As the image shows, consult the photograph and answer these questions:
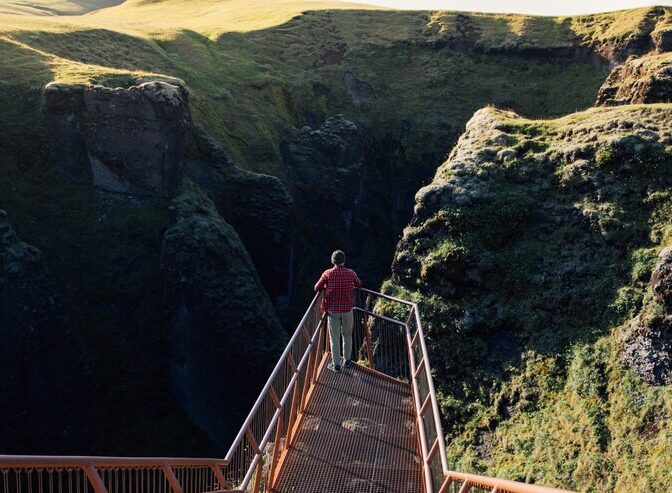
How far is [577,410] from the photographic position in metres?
14.5

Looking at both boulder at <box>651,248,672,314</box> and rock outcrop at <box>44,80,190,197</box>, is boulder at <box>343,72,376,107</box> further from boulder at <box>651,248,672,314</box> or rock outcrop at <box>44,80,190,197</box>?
boulder at <box>651,248,672,314</box>

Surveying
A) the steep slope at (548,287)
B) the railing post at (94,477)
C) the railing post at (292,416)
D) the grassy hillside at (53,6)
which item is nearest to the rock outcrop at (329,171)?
the steep slope at (548,287)

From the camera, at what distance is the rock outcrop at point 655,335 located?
46.6 ft

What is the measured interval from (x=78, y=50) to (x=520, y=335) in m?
31.5

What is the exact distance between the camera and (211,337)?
2598 cm

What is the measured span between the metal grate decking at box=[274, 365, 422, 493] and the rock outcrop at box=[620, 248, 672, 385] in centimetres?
527

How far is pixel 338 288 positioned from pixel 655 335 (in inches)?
286

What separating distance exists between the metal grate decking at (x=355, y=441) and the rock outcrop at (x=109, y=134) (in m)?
17.6

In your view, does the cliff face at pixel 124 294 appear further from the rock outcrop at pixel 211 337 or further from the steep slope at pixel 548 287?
the steep slope at pixel 548 287

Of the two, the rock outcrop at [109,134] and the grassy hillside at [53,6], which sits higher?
the grassy hillside at [53,6]

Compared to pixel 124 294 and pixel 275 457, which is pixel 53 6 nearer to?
pixel 124 294

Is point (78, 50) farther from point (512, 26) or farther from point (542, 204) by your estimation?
point (512, 26)

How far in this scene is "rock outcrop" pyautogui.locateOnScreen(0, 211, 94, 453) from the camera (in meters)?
22.5

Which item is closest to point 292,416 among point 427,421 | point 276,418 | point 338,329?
point 276,418
